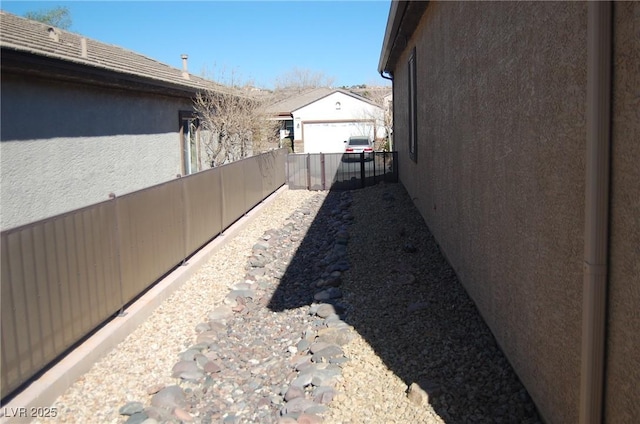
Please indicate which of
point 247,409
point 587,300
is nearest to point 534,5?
point 587,300

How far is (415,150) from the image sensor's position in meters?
11.6

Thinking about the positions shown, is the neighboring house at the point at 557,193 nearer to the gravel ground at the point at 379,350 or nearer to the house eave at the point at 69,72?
the gravel ground at the point at 379,350

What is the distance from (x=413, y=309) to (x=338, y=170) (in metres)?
12.8

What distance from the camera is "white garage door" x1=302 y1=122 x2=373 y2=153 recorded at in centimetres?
4497

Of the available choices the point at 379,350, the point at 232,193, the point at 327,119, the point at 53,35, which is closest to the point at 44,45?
the point at 53,35

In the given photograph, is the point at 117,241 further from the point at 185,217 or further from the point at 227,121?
the point at 227,121

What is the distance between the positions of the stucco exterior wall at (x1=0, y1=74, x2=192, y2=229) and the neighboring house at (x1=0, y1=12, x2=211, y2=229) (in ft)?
0.04

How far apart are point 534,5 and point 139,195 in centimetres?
Result: 484

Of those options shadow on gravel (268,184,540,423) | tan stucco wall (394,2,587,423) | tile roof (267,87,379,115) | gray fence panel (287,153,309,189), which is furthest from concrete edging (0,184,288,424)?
tile roof (267,87,379,115)

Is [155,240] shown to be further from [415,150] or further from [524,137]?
[415,150]

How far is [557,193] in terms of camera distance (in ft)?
10.7

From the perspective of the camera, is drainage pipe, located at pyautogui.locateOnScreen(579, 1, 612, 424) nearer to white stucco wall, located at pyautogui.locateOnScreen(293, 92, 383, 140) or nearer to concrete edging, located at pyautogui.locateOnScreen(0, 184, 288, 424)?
concrete edging, located at pyautogui.locateOnScreen(0, 184, 288, 424)

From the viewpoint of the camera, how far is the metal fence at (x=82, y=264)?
14.1 ft

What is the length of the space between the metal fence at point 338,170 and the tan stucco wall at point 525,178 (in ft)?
37.8
